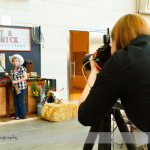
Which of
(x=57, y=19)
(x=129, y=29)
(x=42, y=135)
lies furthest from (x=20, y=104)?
(x=129, y=29)

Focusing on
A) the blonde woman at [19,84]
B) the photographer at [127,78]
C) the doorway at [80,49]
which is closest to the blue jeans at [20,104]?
the blonde woman at [19,84]

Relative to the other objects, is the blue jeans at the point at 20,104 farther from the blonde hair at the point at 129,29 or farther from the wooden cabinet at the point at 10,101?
the blonde hair at the point at 129,29

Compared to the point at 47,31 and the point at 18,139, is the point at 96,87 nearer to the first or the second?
the point at 18,139

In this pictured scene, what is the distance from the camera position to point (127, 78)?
785 mm

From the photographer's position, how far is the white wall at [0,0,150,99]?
4.97 metres

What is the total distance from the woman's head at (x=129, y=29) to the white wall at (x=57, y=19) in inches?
174

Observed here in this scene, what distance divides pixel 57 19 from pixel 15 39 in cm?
117

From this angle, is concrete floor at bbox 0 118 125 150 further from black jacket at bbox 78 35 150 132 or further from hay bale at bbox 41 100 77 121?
black jacket at bbox 78 35 150 132

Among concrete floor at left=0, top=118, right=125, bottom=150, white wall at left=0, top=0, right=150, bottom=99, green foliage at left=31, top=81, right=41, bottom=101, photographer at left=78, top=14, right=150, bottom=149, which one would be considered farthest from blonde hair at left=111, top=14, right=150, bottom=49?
white wall at left=0, top=0, right=150, bottom=99

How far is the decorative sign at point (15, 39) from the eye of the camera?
4797mm

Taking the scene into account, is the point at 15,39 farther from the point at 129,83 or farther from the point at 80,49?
the point at 129,83

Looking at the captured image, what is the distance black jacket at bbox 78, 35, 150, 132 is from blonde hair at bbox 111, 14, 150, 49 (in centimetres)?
2

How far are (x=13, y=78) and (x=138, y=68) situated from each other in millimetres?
3718

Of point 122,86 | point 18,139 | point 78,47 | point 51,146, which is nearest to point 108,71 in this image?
point 122,86
